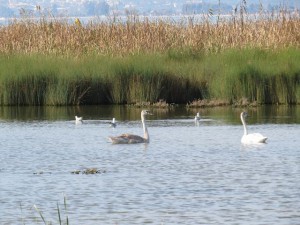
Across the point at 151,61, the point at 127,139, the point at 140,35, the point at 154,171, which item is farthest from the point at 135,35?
the point at 154,171

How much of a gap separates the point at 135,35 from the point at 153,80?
345cm

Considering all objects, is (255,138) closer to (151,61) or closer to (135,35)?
(151,61)

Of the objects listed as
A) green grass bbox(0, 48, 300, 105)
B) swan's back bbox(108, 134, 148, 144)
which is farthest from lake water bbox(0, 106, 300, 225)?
green grass bbox(0, 48, 300, 105)

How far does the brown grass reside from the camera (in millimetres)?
28406

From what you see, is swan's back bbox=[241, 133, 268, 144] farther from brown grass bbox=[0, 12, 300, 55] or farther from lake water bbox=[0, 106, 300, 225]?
brown grass bbox=[0, 12, 300, 55]

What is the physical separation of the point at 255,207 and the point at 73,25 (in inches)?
734

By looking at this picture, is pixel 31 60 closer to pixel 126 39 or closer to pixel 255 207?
pixel 126 39

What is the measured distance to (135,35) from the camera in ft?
95.2

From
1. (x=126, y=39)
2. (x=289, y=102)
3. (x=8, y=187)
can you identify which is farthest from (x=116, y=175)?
(x=126, y=39)

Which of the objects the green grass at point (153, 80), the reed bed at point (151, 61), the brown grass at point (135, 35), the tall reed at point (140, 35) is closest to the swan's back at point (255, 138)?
the reed bed at point (151, 61)

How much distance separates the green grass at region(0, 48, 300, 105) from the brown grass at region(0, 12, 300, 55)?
155cm

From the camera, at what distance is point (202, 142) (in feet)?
58.3

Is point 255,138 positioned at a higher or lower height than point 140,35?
lower

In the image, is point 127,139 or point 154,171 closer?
point 154,171
